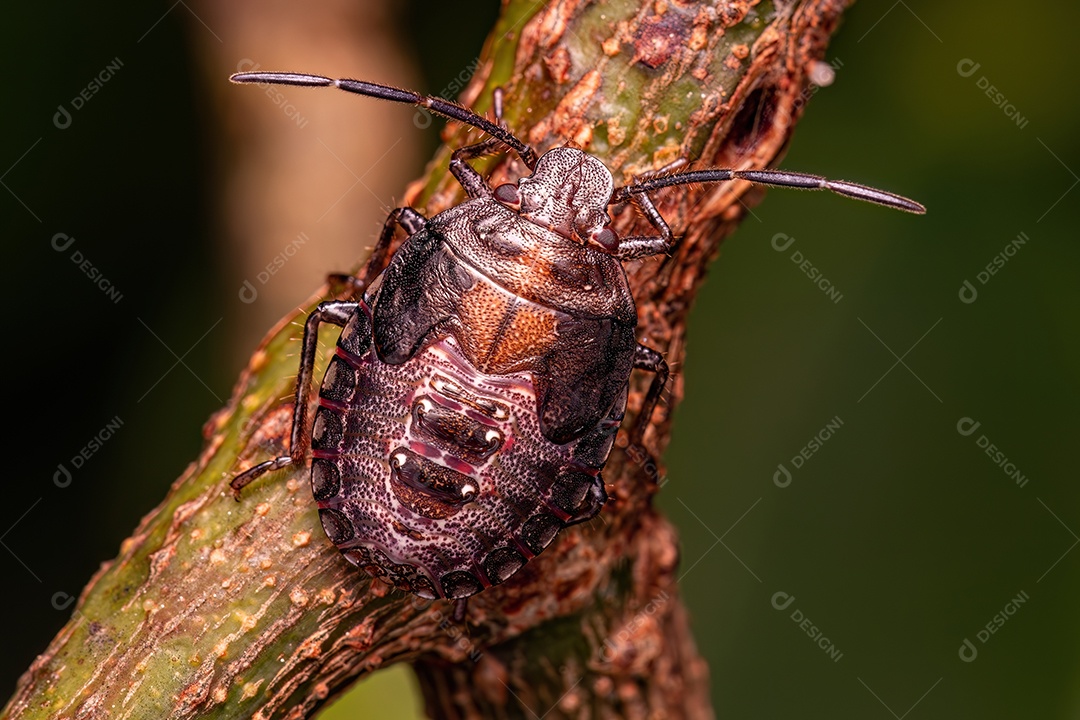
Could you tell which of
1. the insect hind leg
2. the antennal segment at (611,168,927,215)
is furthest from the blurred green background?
the antennal segment at (611,168,927,215)

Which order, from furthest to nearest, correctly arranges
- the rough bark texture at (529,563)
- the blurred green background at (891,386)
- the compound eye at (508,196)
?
the blurred green background at (891,386) < the compound eye at (508,196) < the rough bark texture at (529,563)

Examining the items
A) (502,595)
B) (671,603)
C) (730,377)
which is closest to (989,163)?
(730,377)

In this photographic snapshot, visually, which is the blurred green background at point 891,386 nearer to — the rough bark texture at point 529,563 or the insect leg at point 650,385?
the rough bark texture at point 529,563

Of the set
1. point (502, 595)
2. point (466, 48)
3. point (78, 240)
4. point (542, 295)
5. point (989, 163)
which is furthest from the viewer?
point (466, 48)

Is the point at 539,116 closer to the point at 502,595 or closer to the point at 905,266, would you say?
the point at 502,595

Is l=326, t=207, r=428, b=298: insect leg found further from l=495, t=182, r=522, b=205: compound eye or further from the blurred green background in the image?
the blurred green background

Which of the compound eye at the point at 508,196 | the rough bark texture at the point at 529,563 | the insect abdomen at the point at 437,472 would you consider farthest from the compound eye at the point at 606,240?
the insect abdomen at the point at 437,472

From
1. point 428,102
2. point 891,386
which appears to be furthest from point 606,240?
point 891,386
